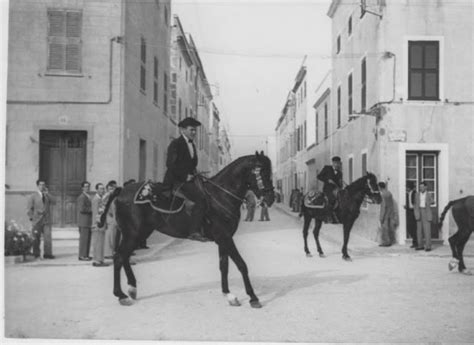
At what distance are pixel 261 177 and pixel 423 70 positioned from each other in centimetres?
789

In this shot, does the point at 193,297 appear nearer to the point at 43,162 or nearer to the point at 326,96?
the point at 43,162

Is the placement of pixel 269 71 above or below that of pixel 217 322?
above

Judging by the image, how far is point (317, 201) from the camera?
37.7 feet

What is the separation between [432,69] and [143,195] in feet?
29.0

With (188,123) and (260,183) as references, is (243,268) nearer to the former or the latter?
(260,183)

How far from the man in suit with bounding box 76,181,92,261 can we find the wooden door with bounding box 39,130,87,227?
0.54m

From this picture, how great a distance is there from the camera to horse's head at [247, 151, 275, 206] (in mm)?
6508

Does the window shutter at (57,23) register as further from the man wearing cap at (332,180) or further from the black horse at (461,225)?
the black horse at (461,225)

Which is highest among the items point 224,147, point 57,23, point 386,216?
point 57,23

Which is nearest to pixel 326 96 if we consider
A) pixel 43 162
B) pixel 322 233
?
pixel 322 233

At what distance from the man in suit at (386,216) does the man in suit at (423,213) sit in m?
0.66

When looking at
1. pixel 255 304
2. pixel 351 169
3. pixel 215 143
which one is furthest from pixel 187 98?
pixel 255 304

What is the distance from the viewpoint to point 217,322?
567cm

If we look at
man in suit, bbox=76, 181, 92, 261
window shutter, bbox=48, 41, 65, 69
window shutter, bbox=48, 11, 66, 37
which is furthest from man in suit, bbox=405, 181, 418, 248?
window shutter, bbox=48, 11, 66, 37
